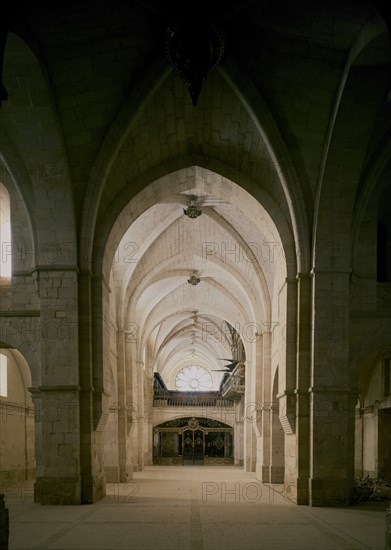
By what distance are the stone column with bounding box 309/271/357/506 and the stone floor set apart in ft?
2.13

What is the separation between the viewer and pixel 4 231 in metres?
15.1

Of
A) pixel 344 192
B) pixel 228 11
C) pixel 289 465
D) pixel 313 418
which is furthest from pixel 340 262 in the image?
pixel 228 11

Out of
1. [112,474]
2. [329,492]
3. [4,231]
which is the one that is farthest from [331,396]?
[112,474]

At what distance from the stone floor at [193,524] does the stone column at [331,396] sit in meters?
0.65

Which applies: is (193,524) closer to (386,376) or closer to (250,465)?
(386,376)

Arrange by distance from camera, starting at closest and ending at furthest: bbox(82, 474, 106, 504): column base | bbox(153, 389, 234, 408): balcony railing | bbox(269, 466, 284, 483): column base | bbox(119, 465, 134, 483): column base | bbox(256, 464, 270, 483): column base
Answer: bbox(82, 474, 106, 504): column base → bbox(269, 466, 284, 483): column base → bbox(256, 464, 270, 483): column base → bbox(119, 465, 134, 483): column base → bbox(153, 389, 234, 408): balcony railing

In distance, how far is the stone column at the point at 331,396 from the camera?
12930 millimetres

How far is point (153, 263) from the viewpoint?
71.9 feet

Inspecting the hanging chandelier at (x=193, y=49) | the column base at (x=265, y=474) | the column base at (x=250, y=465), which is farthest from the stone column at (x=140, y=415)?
the hanging chandelier at (x=193, y=49)

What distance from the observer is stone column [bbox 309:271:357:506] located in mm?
12930

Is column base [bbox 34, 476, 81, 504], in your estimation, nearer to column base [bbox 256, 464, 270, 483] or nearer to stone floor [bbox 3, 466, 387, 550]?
stone floor [bbox 3, 466, 387, 550]

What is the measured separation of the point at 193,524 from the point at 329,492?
384cm

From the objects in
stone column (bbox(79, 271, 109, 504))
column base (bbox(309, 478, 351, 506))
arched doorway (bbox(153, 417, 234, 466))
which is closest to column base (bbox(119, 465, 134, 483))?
stone column (bbox(79, 271, 109, 504))

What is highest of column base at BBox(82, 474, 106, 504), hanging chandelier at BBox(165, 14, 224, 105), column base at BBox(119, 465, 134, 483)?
hanging chandelier at BBox(165, 14, 224, 105)
